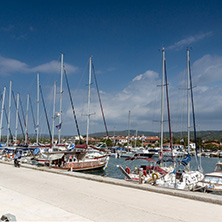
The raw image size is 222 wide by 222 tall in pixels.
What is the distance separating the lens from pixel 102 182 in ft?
45.5

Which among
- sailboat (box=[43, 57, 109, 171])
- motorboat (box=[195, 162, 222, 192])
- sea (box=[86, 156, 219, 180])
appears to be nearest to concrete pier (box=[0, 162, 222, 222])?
motorboat (box=[195, 162, 222, 192])

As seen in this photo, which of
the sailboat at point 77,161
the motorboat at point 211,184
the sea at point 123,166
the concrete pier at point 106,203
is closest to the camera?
the concrete pier at point 106,203

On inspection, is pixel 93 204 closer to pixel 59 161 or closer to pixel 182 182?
pixel 182 182

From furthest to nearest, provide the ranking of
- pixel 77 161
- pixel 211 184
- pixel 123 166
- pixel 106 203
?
pixel 123 166 → pixel 77 161 → pixel 211 184 → pixel 106 203

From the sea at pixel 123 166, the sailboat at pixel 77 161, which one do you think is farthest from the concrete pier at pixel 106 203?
the sailboat at pixel 77 161

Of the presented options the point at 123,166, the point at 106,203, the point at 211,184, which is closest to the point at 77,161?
the point at 123,166

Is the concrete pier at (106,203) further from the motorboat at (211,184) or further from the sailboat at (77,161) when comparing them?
the sailboat at (77,161)

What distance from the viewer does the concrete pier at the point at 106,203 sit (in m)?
7.54

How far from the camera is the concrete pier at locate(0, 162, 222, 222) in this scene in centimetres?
754

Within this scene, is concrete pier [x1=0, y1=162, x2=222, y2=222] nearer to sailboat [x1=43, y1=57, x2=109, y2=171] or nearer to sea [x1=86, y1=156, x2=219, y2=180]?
sea [x1=86, y1=156, x2=219, y2=180]

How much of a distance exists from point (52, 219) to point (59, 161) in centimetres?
2383

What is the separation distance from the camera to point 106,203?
919 centimetres

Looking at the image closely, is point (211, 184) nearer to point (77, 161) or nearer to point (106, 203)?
point (106, 203)

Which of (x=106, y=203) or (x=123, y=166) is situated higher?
(x=106, y=203)
